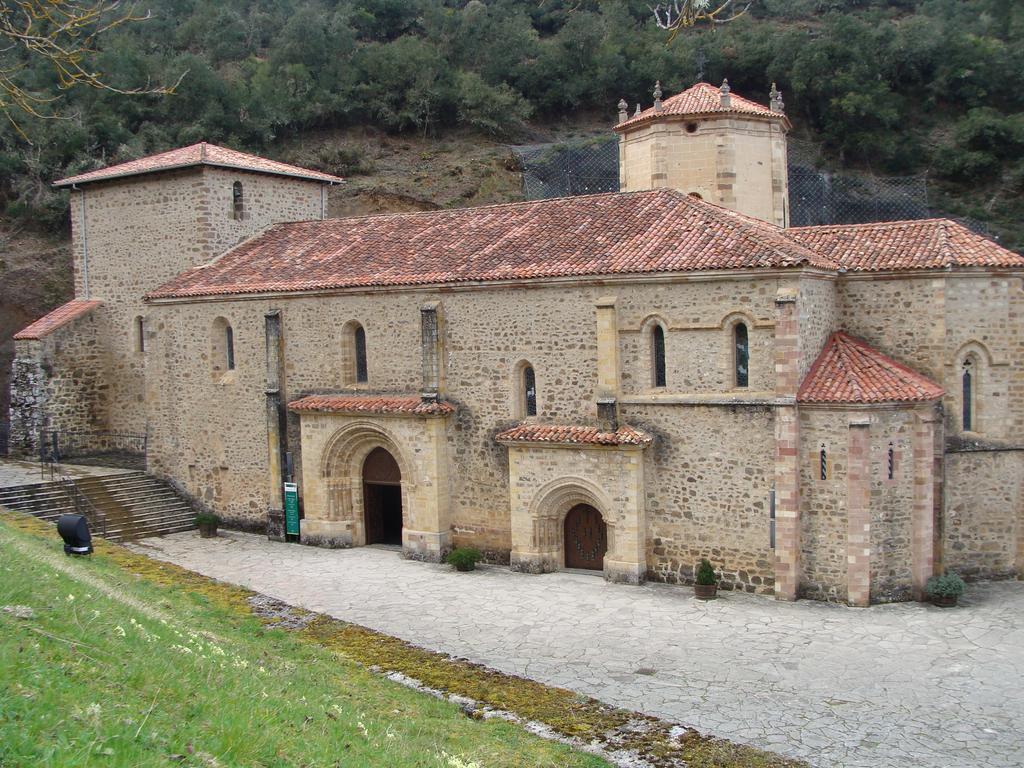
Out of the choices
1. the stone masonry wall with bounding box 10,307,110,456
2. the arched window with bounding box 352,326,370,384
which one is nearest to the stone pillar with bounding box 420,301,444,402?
the arched window with bounding box 352,326,370,384

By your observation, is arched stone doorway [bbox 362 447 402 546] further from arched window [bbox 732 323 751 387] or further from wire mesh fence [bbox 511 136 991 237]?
wire mesh fence [bbox 511 136 991 237]

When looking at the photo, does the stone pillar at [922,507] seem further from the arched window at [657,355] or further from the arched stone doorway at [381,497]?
the arched stone doorway at [381,497]

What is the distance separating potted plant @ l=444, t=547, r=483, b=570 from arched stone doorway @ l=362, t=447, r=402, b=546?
301 cm

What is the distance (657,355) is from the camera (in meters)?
19.8

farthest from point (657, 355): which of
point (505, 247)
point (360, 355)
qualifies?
point (360, 355)

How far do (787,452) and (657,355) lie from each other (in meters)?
3.44

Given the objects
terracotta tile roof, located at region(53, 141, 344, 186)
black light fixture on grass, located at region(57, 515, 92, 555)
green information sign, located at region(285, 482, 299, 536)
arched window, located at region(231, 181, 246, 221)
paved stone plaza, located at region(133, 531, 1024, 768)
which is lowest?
paved stone plaza, located at region(133, 531, 1024, 768)

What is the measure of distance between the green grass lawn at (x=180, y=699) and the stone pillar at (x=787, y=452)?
7.77 m

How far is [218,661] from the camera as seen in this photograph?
10.4 metres

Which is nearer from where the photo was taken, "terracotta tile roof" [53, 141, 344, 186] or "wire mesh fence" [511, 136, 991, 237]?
"terracotta tile roof" [53, 141, 344, 186]

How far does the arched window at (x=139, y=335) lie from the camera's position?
28.7m

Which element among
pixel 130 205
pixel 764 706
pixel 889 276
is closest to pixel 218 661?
pixel 764 706

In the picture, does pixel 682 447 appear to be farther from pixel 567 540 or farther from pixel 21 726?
pixel 21 726

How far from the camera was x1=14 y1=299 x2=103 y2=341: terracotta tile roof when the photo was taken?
91.7 feet
